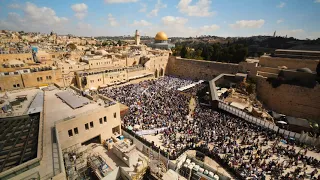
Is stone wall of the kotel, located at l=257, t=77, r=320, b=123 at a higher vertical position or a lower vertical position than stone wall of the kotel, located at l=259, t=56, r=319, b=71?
lower

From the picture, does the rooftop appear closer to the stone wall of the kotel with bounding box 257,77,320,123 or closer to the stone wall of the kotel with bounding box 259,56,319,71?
the stone wall of the kotel with bounding box 257,77,320,123

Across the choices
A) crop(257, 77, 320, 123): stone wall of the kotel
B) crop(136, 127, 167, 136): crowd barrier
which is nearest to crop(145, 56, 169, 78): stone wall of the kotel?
crop(257, 77, 320, 123): stone wall of the kotel

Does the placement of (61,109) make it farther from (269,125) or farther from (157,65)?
(157,65)

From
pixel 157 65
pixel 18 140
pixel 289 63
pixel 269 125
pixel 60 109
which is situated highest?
pixel 289 63

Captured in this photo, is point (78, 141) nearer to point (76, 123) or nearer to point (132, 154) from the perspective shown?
point (76, 123)

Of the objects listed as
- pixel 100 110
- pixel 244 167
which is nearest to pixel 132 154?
pixel 100 110

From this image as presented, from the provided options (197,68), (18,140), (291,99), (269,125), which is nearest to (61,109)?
(18,140)
